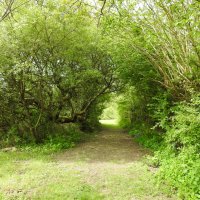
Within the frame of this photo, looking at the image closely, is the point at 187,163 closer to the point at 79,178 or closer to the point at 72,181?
the point at 79,178

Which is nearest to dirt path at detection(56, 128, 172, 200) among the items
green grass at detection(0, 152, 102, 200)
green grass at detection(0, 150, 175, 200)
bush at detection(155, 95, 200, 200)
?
green grass at detection(0, 150, 175, 200)

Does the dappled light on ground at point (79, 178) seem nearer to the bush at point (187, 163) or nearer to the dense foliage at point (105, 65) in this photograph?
the bush at point (187, 163)

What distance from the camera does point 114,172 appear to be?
248 inches

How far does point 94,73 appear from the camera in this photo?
1095 cm

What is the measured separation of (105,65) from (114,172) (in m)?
8.15

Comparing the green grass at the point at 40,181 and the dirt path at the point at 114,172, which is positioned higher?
the dirt path at the point at 114,172

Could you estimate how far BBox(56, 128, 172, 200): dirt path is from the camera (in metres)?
4.98

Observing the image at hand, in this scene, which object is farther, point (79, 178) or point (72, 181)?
point (79, 178)

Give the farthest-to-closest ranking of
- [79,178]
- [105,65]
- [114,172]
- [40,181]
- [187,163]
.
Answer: [105,65], [114,172], [79,178], [40,181], [187,163]

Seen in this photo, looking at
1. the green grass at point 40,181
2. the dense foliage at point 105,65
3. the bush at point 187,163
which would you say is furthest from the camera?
the dense foliage at point 105,65

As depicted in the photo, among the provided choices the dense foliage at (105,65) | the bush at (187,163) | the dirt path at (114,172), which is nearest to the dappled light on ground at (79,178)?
the dirt path at (114,172)

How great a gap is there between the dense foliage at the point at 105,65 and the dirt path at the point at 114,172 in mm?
585

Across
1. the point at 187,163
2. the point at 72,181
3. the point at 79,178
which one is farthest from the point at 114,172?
the point at 187,163

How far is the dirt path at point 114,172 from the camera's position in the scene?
4.98 m
